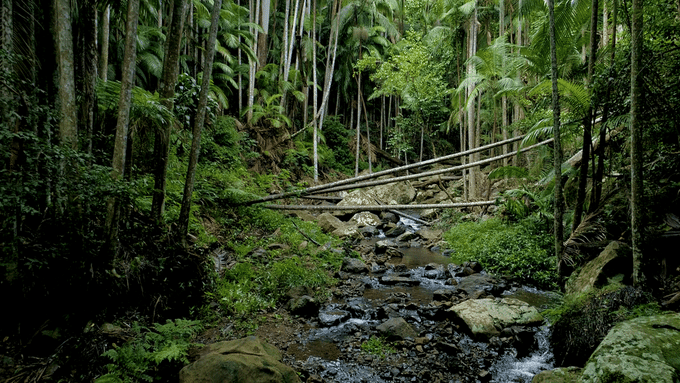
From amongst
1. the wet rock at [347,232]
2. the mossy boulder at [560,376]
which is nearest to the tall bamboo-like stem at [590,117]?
the mossy boulder at [560,376]

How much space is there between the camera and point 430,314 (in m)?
5.80

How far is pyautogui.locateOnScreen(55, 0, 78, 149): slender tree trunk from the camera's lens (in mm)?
3893

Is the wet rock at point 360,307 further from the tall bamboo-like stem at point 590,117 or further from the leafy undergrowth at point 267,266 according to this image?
the tall bamboo-like stem at point 590,117

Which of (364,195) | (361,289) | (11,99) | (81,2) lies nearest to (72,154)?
(11,99)

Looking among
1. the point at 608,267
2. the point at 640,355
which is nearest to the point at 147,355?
the point at 640,355

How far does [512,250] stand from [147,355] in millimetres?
8205

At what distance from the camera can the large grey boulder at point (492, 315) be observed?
4.94 meters

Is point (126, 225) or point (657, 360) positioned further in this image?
point (126, 225)

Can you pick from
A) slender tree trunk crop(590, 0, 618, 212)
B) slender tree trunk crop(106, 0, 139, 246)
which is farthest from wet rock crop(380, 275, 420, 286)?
slender tree trunk crop(106, 0, 139, 246)

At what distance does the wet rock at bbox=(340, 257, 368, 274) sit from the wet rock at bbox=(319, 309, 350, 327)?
2.24 metres

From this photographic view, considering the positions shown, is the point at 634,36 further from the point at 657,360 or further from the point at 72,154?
the point at 72,154

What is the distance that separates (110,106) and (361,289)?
220 inches

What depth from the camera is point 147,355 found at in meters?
3.43

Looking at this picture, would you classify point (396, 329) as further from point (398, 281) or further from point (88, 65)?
point (88, 65)
